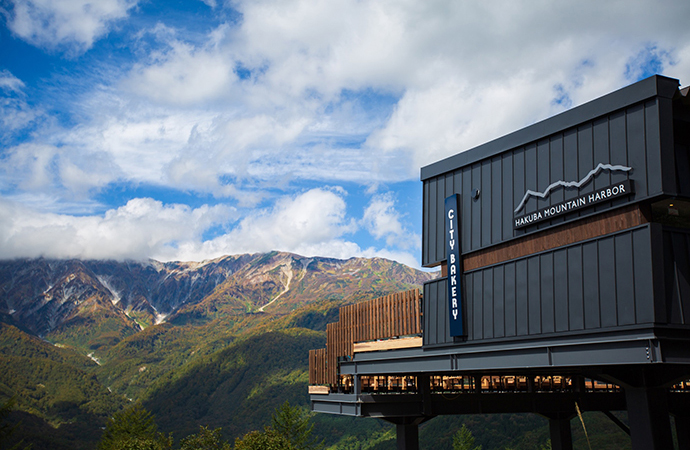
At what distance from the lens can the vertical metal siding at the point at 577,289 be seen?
655 inches

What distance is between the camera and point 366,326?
31.3 metres

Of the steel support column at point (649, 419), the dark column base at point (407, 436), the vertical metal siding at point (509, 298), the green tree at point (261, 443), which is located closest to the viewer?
the steel support column at point (649, 419)

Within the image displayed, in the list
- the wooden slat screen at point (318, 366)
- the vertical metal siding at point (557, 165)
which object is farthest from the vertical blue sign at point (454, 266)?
the wooden slat screen at point (318, 366)

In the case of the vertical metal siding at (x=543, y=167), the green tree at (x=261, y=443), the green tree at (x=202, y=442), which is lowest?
the green tree at (x=202, y=442)

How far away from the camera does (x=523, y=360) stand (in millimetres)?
20469

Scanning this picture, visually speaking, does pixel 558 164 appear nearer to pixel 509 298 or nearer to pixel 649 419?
pixel 509 298

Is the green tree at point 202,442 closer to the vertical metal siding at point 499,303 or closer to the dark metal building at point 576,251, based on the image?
the dark metal building at point 576,251

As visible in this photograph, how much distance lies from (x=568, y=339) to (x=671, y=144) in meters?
7.07

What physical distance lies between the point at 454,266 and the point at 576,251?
20.9ft

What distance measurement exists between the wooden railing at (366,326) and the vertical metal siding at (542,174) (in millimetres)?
2744

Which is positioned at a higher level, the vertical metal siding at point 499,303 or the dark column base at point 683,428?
the vertical metal siding at point 499,303

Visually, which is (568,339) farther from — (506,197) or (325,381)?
(325,381)

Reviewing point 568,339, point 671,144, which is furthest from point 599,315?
point 671,144

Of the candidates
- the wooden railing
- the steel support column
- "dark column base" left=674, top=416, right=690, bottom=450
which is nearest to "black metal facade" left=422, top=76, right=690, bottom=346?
the wooden railing
